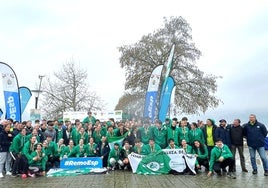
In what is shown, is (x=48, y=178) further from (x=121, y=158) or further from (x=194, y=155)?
(x=194, y=155)

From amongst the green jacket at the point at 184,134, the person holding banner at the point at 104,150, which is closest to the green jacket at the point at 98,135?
the person holding banner at the point at 104,150

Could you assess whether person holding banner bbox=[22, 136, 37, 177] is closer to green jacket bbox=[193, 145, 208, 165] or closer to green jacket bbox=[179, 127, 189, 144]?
green jacket bbox=[179, 127, 189, 144]

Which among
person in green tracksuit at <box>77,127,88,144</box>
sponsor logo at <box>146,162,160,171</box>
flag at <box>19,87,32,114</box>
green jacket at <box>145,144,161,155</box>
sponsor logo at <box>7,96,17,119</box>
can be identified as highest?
flag at <box>19,87,32,114</box>

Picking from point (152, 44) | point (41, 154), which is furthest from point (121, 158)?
point (152, 44)

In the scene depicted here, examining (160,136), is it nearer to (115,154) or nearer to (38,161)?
(115,154)

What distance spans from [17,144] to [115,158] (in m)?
3.46

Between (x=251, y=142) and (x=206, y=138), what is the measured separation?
170 centimetres

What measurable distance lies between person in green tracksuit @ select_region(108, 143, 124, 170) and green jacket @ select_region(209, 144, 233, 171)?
326 centimetres

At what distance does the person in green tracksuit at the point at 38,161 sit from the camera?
41.3 ft

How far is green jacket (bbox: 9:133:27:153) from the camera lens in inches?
507

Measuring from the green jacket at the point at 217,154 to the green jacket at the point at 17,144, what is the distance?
252 inches

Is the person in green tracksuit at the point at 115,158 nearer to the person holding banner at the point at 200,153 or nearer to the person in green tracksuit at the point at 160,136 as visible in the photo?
the person in green tracksuit at the point at 160,136

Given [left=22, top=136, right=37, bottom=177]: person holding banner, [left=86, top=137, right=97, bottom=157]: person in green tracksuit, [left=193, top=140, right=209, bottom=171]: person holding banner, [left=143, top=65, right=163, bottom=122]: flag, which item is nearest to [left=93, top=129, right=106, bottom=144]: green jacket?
[left=86, top=137, right=97, bottom=157]: person in green tracksuit

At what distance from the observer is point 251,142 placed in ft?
39.8
